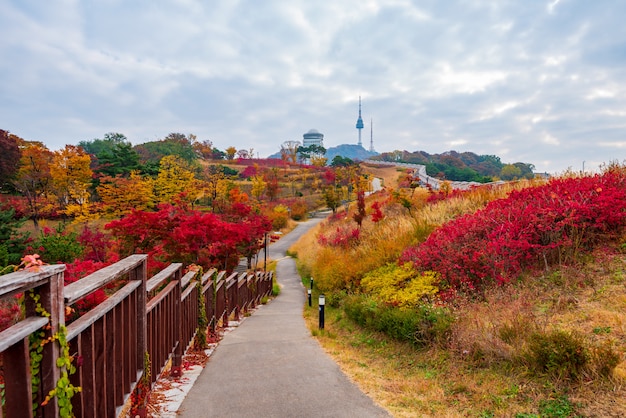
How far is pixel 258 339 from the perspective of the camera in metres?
7.08

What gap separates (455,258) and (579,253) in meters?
2.24

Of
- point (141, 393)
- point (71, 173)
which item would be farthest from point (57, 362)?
point (71, 173)

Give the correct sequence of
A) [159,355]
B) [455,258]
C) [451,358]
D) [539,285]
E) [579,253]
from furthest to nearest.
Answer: [455,258], [579,253], [539,285], [451,358], [159,355]

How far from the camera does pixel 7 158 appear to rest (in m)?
39.3

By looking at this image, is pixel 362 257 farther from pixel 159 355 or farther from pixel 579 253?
pixel 159 355

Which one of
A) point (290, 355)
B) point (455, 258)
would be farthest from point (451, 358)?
point (455, 258)

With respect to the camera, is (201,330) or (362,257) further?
(362,257)

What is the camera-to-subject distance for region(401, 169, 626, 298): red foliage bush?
7.50m

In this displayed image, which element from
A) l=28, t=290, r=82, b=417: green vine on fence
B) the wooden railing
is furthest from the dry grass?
l=28, t=290, r=82, b=417: green vine on fence

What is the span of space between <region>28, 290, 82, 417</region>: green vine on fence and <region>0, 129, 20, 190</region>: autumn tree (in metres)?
46.6

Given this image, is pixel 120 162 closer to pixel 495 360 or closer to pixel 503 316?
pixel 503 316

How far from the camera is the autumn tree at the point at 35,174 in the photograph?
36.9 meters

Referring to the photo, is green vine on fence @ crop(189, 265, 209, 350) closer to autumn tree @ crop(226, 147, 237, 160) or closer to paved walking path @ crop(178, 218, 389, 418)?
paved walking path @ crop(178, 218, 389, 418)

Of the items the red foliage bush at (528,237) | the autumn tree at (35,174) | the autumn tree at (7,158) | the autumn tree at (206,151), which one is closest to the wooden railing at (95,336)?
the red foliage bush at (528,237)
